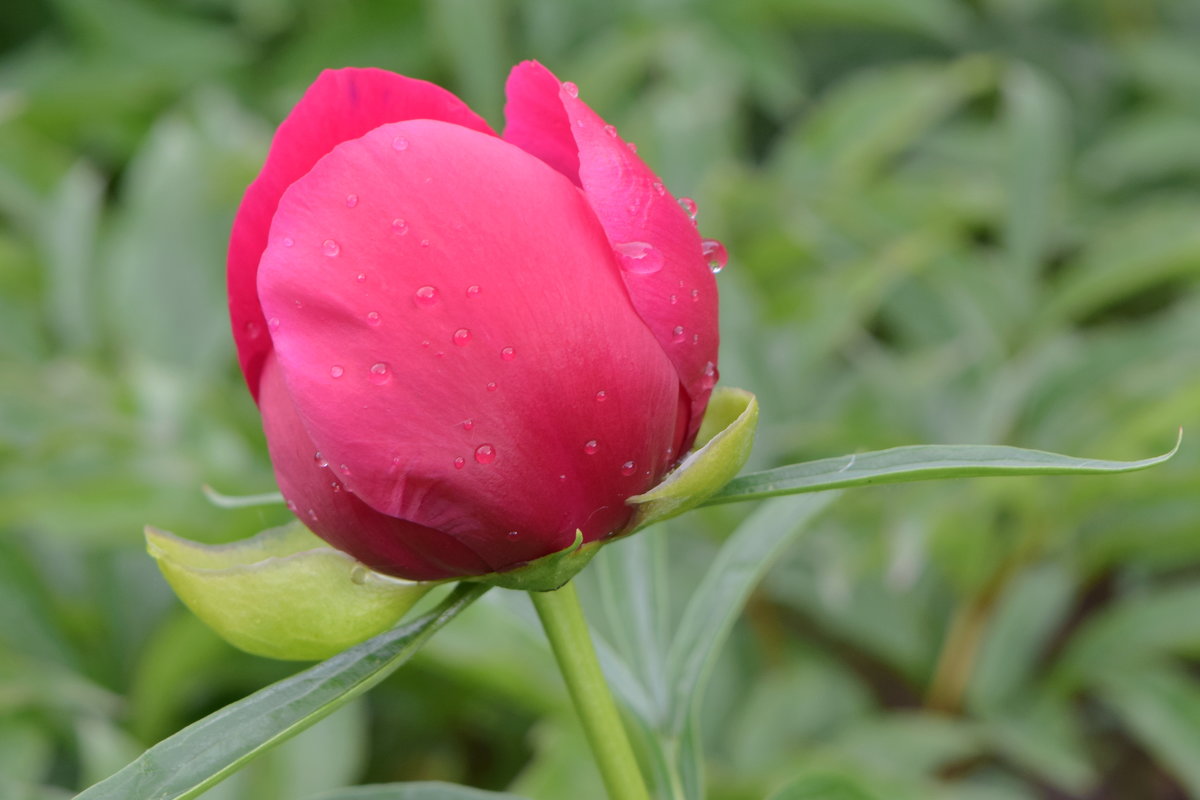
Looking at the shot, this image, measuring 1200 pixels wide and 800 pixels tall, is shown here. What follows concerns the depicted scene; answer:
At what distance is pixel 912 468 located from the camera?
297 millimetres

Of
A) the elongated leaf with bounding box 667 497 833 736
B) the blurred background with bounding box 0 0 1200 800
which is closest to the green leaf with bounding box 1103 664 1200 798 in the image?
the blurred background with bounding box 0 0 1200 800

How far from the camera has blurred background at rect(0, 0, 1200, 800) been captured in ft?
2.59

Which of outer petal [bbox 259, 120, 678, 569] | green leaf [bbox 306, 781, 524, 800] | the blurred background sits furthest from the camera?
the blurred background

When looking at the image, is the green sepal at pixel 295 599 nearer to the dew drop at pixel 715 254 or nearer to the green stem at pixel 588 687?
the green stem at pixel 588 687

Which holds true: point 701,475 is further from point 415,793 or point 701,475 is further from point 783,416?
point 783,416

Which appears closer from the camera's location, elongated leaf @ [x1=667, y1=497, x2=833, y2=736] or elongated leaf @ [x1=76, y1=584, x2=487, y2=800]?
elongated leaf @ [x1=76, y1=584, x2=487, y2=800]

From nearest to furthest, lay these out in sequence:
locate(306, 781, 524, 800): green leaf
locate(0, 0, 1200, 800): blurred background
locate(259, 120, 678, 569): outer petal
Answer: locate(259, 120, 678, 569): outer petal < locate(306, 781, 524, 800): green leaf < locate(0, 0, 1200, 800): blurred background

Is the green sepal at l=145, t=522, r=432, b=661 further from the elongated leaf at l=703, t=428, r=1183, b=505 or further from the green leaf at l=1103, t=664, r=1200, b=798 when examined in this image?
the green leaf at l=1103, t=664, r=1200, b=798

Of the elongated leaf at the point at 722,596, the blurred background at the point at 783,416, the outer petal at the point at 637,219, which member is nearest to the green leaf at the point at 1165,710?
the blurred background at the point at 783,416

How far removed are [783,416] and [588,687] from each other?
2.18 feet

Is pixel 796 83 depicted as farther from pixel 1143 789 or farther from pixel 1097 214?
pixel 1143 789

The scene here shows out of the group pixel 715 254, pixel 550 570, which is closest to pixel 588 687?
pixel 550 570

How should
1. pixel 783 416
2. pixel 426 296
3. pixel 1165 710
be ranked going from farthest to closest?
pixel 783 416, pixel 1165 710, pixel 426 296

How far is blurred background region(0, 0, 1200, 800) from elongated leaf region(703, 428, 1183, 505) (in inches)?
6.2
